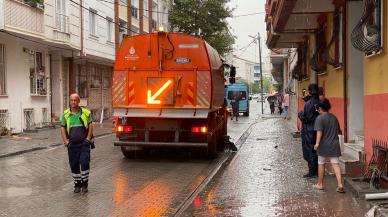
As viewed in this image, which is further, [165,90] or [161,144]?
[161,144]

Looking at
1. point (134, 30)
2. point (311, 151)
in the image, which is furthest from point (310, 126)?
Answer: point (134, 30)

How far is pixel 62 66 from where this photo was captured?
85.5ft

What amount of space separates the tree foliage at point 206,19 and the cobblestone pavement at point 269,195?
29.8 m

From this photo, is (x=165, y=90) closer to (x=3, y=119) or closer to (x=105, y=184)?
(x=105, y=184)

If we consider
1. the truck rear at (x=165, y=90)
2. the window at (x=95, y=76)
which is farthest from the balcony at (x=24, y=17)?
the window at (x=95, y=76)

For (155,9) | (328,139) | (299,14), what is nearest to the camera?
(328,139)

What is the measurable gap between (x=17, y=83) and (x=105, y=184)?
12798mm

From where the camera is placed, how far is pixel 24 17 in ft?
64.4

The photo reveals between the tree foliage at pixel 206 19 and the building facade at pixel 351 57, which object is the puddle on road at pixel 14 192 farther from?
the tree foliage at pixel 206 19

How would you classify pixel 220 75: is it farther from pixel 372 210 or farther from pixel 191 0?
pixel 191 0

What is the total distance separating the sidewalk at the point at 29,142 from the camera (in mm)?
15288

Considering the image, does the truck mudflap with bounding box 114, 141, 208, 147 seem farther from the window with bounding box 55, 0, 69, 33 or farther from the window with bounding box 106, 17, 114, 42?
the window with bounding box 106, 17, 114, 42

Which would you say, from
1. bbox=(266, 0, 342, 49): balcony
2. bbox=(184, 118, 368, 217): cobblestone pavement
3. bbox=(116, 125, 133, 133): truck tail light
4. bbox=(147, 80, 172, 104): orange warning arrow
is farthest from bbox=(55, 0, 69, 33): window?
bbox=(184, 118, 368, 217): cobblestone pavement

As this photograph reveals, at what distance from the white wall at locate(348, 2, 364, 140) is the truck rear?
325 cm
